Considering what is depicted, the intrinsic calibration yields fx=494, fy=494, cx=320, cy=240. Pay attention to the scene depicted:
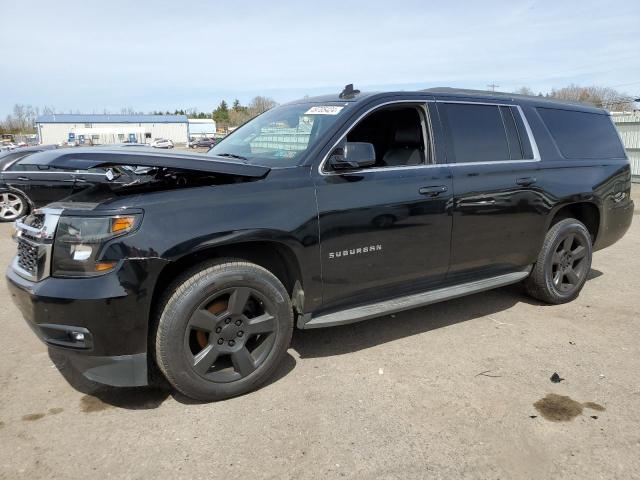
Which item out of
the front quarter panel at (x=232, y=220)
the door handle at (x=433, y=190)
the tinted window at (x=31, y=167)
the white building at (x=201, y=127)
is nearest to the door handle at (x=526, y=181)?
the door handle at (x=433, y=190)

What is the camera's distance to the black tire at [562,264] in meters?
4.68

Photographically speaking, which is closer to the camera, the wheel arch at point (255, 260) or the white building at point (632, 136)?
the wheel arch at point (255, 260)

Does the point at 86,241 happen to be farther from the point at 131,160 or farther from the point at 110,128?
the point at 110,128

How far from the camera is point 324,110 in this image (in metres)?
3.74

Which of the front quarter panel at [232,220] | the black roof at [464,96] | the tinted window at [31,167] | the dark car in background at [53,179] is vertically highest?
the black roof at [464,96]

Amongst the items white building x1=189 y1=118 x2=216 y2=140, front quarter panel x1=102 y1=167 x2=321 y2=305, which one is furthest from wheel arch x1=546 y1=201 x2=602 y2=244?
white building x1=189 y1=118 x2=216 y2=140

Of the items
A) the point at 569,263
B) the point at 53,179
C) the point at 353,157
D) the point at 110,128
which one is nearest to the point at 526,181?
the point at 569,263

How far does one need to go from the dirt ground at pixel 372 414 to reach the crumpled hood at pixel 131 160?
4.84ft

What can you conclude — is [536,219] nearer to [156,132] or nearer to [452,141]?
[452,141]

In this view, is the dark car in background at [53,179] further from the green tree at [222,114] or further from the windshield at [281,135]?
the green tree at [222,114]

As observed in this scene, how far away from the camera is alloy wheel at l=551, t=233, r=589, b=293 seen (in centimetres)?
481

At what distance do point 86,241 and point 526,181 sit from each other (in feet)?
11.5

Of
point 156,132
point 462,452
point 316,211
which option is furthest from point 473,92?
point 156,132

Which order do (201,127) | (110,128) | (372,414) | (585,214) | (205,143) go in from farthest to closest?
1. (201,127)
2. (110,128)
3. (205,143)
4. (585,214)
5. (372,414)
